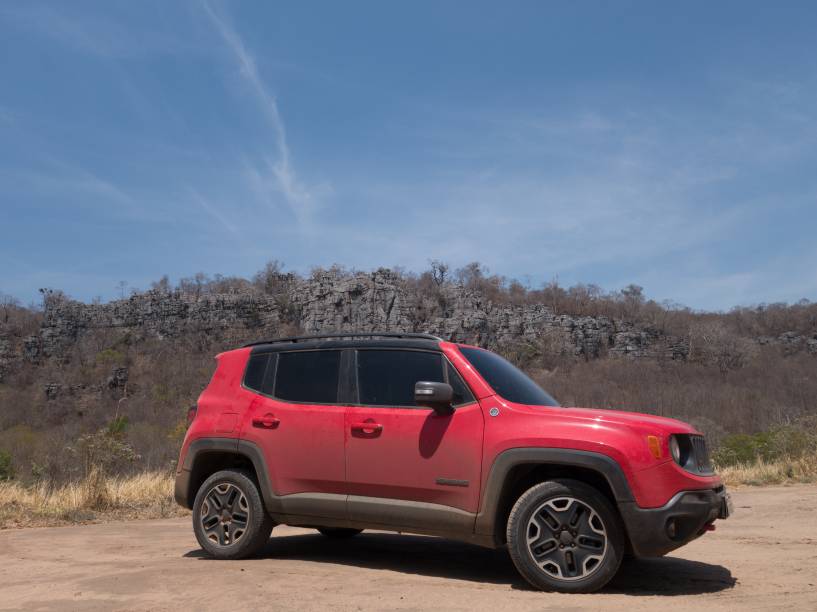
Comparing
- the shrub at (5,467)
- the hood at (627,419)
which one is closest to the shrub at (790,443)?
the hood at (627,419)

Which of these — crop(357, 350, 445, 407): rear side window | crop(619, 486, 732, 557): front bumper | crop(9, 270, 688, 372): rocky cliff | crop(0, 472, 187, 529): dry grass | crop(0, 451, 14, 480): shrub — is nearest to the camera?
crop(619, 486, 732, 557): front bumper

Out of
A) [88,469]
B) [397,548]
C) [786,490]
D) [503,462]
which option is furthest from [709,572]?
[88,469]

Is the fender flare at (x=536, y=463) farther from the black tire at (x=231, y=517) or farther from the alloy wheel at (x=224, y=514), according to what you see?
the alloy wheel at (x=224, y=514)

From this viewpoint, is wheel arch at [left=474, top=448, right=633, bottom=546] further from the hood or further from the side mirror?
the side mirror

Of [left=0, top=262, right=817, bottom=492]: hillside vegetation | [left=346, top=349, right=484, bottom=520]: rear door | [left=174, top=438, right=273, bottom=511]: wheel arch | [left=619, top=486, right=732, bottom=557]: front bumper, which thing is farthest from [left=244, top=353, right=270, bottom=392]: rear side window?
[left=0, top=262, right=817, bottom=492]: hillside vegetation

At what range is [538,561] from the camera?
5219 mm

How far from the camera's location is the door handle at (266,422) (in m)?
6.56

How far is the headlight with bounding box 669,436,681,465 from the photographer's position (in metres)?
5.29

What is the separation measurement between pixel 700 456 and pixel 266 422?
141 inches

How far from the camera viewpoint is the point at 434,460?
5738mm

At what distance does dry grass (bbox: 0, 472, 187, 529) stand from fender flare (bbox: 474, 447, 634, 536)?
6.63 metres

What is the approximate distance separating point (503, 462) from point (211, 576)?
2.37 m

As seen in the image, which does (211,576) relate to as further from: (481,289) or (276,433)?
(481,289)

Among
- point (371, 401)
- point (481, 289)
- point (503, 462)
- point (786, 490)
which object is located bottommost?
point (786, 490)
